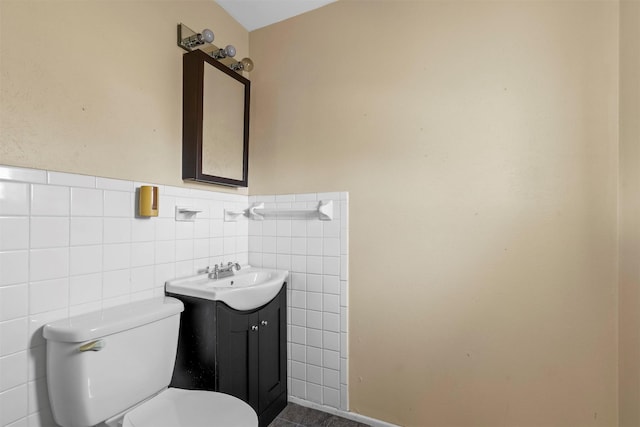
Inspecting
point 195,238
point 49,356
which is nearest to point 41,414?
point 49,356

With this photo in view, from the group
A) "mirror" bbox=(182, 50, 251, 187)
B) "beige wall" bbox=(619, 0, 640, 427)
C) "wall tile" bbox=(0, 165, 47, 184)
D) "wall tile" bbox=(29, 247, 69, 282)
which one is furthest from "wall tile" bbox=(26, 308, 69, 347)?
"beige wall" bbox=(619, 0, 640, 427)

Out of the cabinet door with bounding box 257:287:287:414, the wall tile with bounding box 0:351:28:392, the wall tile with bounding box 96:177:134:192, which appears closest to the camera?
the wall tile with bounding box 0:351:28:392

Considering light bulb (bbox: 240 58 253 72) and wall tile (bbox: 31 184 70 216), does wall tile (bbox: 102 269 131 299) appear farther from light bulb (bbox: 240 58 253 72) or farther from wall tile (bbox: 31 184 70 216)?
light bulb (bbox: 240 58 253 72)

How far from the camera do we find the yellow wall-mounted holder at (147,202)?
4.73 ft

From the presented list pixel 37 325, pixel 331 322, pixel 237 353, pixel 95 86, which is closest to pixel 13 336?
pixel 37 325

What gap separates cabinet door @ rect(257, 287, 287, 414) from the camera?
68.8 inches

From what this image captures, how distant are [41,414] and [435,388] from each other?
1.69 metres

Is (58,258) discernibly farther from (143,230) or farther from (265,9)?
(265,9)

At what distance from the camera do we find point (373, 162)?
181 centimetres

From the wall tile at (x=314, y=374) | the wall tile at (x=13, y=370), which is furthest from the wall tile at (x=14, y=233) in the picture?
the wall tile at (x=314, y=374)

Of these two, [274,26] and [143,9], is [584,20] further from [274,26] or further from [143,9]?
[143,9]

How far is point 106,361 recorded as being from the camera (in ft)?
3.76

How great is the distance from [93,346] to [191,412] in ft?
1.41

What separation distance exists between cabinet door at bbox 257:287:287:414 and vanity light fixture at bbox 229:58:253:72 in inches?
54.2
